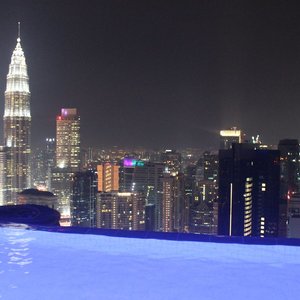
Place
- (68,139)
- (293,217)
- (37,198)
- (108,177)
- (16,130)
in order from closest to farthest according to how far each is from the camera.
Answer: (293,217) < (37,198) < (108,177) < (68,139) < (16,130)

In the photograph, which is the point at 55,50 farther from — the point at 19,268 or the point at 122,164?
the point at 19,268

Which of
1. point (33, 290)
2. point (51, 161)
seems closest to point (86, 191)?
point (51, 161)

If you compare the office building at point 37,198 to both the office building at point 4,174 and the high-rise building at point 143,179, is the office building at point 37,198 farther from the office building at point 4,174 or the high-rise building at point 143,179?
the office building at point 4,174

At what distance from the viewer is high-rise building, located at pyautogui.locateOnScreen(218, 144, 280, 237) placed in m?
9.94

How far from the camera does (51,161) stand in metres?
15.4

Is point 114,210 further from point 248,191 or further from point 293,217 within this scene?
point 293,217

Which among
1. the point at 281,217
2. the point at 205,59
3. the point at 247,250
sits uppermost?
the point at 205,59

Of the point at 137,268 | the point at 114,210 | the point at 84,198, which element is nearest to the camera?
the point at 137,268

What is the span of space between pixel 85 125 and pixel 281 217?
26.1 ft

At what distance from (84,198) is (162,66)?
177 inches

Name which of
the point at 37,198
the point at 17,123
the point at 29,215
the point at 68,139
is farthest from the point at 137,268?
the point at 17,123

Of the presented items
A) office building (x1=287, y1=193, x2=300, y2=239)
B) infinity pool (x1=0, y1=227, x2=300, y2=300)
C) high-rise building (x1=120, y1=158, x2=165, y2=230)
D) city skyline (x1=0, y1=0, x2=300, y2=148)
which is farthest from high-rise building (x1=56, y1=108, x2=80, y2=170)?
infinity pool (x1=0, y1=227, x2=300, y2=300)

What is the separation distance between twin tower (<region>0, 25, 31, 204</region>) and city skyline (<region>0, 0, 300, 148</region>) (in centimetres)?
63

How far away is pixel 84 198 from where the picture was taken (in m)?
13.5
